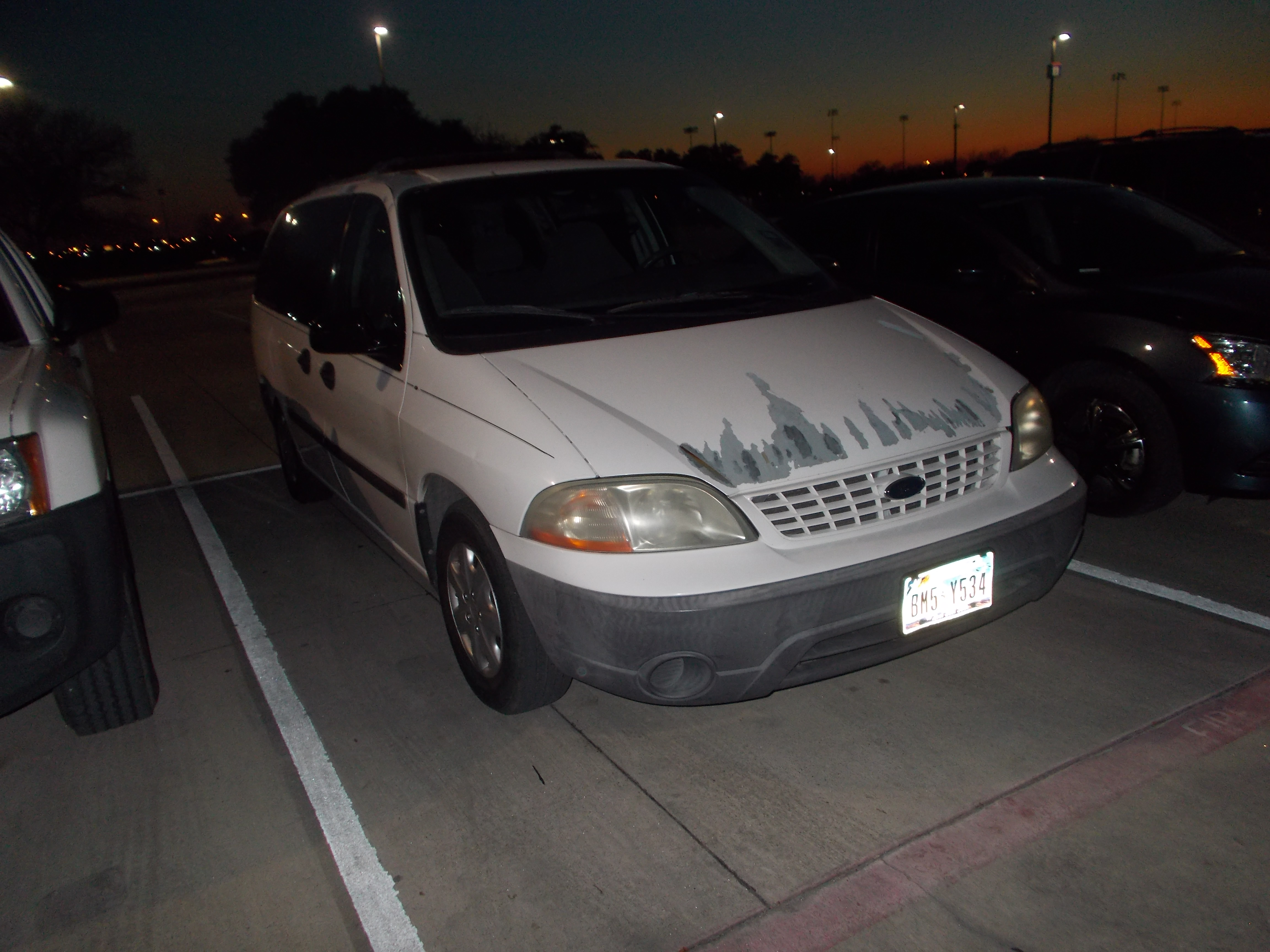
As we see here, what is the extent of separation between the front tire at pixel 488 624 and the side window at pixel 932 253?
284cm

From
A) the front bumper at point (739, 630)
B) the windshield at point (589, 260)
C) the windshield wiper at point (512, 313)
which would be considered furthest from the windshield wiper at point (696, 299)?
the front bumper at point (739, 630)

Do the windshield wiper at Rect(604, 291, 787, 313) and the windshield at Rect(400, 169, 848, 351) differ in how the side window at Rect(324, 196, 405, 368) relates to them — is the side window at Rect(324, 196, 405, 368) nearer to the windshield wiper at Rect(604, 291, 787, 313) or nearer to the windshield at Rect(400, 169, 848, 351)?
the windshield at Rect(400, 169, 848, 351)

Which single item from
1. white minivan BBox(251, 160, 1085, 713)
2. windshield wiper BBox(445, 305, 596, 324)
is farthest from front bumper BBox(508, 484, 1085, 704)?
windshield wiper BBox(445, 305, 596, 324)

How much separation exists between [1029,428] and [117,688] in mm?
3101

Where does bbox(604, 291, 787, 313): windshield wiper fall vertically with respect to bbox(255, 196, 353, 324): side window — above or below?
below

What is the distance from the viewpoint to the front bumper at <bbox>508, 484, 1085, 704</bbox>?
2.51m

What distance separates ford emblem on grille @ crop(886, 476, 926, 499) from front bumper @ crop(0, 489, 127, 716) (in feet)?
7.22

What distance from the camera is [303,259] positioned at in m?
4.76

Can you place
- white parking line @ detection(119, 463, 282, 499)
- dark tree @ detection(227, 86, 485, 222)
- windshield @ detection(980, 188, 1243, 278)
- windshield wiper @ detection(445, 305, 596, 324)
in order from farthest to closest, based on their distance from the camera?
dark tree @ detection(227, 86, 485, 222) → white parking line @ detection(119, 463, 282, 499) → windshield @ detection(980, 188, 1243, 278) → windshield wiper @ detection(445, 305, 596, 324)

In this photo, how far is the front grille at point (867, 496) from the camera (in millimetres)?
2625

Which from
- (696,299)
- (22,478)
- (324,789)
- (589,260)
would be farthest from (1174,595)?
(22,478)

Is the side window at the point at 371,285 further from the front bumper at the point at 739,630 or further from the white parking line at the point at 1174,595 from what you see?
the white parking line at the point at 1174,595

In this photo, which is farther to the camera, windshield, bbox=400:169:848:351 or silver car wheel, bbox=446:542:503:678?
windshield, bbox=400:169:848:351

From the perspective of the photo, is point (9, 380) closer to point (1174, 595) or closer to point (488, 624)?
point (488, 624)
